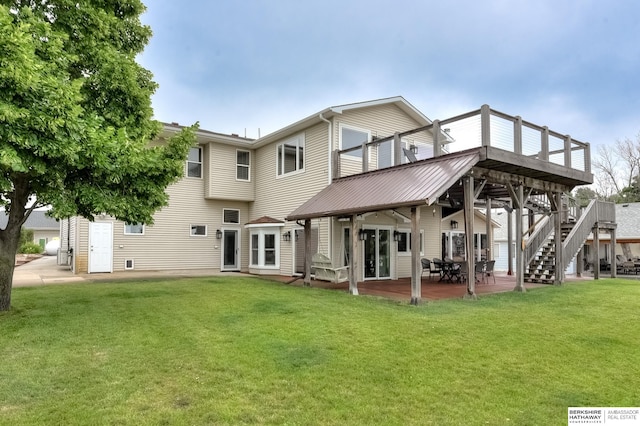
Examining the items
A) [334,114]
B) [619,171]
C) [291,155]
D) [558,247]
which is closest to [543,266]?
[558,247]

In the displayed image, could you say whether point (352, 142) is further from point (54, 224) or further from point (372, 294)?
point (54, 224)

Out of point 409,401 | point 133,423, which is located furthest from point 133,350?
point 409,401

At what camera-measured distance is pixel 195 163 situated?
Result: 17.5m

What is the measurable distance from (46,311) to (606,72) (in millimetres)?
29278

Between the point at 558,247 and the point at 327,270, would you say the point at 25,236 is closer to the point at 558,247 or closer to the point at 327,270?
the point at 327,270

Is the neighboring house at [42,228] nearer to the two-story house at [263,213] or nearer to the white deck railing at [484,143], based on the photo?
the two-story house at [263,213]

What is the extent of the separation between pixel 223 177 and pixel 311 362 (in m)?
13.8

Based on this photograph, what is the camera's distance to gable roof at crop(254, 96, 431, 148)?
44.5ft

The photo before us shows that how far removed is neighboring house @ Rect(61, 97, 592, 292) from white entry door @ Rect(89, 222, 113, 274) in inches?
1.3

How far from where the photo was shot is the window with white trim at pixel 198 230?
57.4 ft

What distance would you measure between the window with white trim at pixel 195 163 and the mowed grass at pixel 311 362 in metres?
9.57

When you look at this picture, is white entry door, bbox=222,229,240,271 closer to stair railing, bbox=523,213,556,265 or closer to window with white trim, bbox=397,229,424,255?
window with white trim, bbox=397,229,424,255

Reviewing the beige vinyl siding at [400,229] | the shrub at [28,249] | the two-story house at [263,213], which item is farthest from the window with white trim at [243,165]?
the shrub at [28,249]

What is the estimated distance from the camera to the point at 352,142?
14.5 meters
